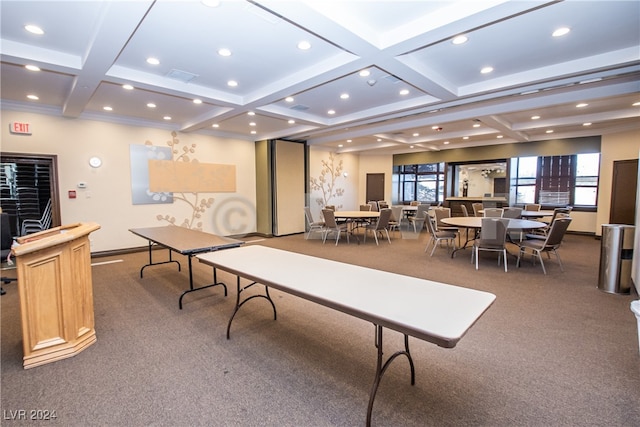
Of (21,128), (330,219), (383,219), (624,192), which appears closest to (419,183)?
(383,219)

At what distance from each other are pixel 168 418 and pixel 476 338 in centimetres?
251

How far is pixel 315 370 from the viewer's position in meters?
2.25

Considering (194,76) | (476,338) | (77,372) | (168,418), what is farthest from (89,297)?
(476,338)

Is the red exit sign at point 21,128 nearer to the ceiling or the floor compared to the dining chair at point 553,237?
nearer to the ceiling

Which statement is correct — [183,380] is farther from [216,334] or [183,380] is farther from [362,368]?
[362,368]

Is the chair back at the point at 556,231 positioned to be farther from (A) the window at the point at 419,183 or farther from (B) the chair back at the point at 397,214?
(A) the window at the point at 419,183

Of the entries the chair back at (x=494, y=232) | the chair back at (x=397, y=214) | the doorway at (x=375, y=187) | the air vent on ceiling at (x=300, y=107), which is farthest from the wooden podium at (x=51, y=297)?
the doorway at (x=375, y=187)

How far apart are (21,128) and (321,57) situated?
212 inches

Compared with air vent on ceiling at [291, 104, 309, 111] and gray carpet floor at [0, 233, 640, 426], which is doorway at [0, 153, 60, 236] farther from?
air vent on ceiling at [291, 104, 309, 111]

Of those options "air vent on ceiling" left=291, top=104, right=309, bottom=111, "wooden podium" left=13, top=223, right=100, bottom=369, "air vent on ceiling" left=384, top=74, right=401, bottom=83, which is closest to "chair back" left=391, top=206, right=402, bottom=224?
"air vent on ceiling" left=291, top=104, right=309, bottom=111

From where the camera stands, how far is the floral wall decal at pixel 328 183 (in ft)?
34.3

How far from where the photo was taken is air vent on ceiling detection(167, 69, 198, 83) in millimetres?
3967

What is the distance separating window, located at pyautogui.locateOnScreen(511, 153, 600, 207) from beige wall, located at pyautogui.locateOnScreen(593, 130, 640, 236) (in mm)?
376

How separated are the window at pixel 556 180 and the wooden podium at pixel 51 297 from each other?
1075 cm
